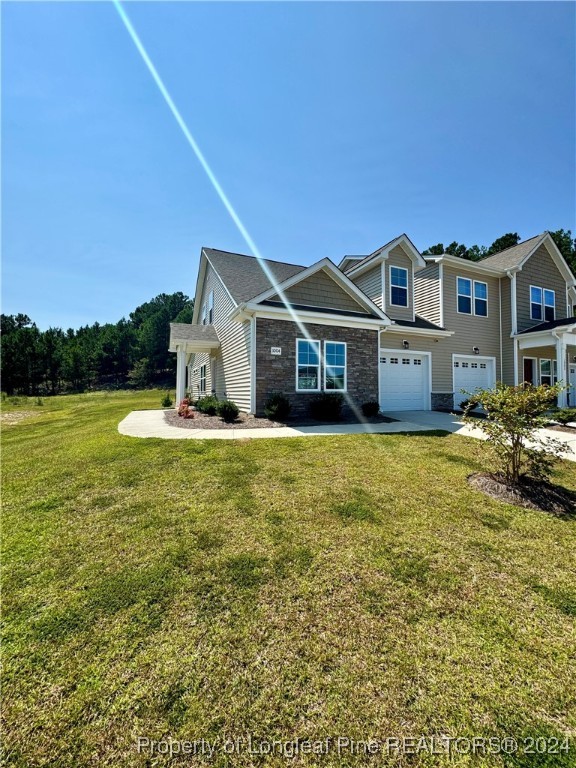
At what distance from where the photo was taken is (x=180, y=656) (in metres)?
2.02

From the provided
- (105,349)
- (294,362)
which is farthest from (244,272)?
(105,349)

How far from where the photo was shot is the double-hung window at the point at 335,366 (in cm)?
1127

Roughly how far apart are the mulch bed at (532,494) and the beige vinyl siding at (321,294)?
26.7 ft

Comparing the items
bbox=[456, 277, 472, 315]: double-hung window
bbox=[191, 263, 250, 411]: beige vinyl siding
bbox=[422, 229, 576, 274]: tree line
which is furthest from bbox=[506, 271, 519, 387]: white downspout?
bbox=[422, 229, 576, 274]: tree line

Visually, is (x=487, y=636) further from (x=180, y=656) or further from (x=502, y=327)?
(x=502, y=327)

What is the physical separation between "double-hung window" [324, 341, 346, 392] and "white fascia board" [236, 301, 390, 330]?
0.79m

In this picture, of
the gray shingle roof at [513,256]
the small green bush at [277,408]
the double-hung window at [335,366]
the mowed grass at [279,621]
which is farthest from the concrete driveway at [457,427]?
the gray shingle roof at [513,256]

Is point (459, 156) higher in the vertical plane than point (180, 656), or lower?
higher

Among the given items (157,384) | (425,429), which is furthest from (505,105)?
(157,384)

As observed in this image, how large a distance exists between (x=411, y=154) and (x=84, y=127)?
10998 mm

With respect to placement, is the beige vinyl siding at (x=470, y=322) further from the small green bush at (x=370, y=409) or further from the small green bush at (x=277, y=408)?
the small green bush at (x=277, y=408)

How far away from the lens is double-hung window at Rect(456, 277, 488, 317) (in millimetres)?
15406

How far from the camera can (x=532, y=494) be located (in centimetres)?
462

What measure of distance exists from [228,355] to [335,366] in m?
4.72
